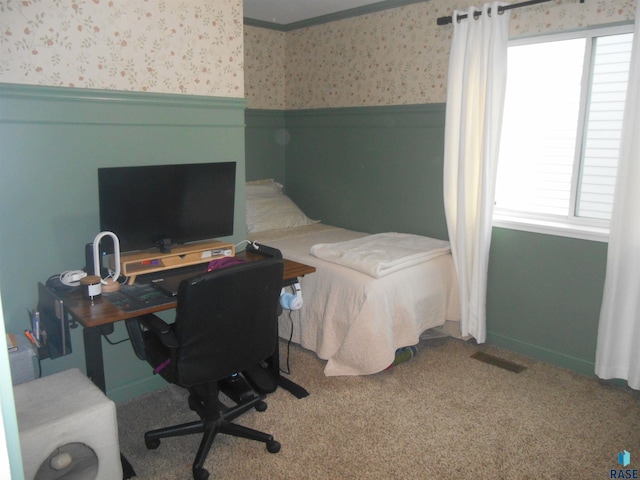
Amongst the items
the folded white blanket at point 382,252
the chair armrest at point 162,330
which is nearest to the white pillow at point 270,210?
the folded white blanket at point 382,252

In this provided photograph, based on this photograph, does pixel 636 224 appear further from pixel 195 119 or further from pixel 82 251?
pixel 82 251

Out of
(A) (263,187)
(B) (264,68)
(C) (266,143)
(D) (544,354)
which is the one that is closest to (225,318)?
(D) (544,354)

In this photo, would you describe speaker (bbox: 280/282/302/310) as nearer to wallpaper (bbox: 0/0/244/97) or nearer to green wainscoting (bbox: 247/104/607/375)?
wallpaper (bbox: 0/0/244/97)

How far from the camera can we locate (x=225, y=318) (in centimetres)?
193

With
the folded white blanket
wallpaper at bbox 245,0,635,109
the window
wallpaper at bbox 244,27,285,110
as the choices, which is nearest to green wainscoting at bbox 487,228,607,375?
the window

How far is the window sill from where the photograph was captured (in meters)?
2.88

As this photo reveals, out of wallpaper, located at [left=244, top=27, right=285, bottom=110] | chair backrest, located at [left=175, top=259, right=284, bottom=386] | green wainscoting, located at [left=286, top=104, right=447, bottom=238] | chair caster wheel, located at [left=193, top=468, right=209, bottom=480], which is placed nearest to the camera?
chair backrest, located at [left=175, top=259, right=284, bottom=386]

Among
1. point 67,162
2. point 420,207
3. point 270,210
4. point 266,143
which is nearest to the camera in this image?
point 67,162

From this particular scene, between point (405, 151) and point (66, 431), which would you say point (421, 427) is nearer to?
point (66, 431)

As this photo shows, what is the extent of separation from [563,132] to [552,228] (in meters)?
0.60

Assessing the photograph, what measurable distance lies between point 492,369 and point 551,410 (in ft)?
1.59

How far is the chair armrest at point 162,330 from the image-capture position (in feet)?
6.26

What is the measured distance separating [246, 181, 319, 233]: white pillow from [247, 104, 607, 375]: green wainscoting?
203mm

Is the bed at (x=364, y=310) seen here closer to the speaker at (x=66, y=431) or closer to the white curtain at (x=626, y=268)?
the white curtain at (x=626, y=268)
